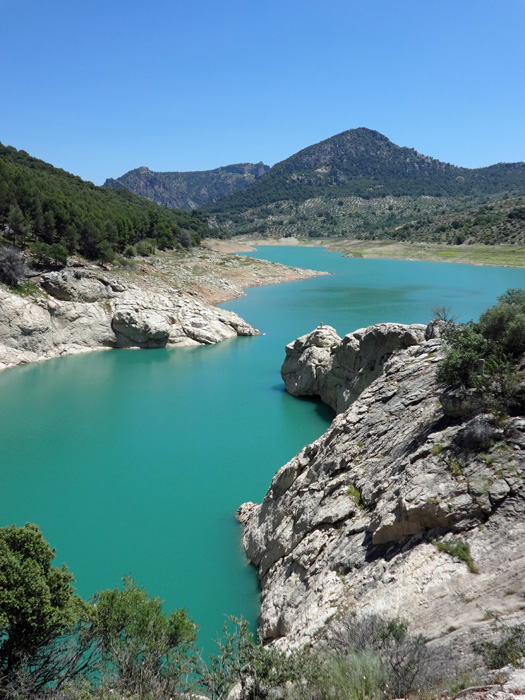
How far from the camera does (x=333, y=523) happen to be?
11.2 meters

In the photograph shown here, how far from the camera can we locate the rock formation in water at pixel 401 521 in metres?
7.42

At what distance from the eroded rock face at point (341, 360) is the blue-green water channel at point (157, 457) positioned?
1.17m

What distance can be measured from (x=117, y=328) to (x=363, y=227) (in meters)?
140

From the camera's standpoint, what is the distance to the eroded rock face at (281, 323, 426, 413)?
21031 mm

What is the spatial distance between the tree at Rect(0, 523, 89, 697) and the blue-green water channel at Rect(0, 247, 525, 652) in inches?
131

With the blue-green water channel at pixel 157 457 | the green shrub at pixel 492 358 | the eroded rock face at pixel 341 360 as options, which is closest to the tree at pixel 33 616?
the blue-green water channel at pixel 157 457

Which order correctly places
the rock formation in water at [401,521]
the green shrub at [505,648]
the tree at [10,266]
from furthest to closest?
the tree at [10,266] < the rock formation in water at [401,521] < the green shrub at [505,648]

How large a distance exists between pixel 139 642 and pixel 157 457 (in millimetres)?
12800

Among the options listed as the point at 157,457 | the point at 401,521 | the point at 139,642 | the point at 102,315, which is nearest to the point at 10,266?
the point at 102,315

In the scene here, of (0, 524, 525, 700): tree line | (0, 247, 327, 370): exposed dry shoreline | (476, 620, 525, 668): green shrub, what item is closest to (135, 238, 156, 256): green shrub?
(0, 247, 327, 370): exposed dry shoreline

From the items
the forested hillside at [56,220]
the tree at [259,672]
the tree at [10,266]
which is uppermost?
the forested hillside at [56,220]

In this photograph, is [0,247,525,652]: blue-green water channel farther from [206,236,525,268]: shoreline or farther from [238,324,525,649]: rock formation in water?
[206,236,525,268]: shoreline

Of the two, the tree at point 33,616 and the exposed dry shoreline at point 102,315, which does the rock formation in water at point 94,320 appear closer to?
the exposed dry shoreline at point 102,315

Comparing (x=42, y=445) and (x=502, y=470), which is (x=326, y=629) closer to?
(x=502, y=470)
